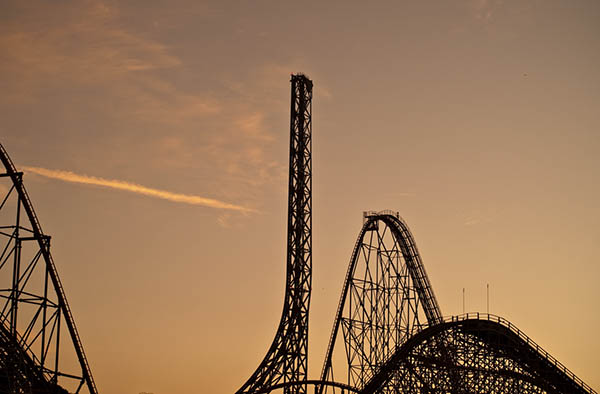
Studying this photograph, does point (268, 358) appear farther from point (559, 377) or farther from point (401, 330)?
point (559, 377)

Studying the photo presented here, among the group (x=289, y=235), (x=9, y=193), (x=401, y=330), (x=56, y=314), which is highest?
(x=289, y=235)

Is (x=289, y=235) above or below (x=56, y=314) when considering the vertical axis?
above

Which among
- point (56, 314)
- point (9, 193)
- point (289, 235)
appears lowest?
point (56, 314)

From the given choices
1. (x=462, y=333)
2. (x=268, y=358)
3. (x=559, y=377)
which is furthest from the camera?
(x=268, y=358)

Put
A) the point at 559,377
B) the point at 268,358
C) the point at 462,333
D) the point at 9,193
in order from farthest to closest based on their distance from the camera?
the point at 268,358, the point at 462,333, the point at 559,377, the point at 9,193

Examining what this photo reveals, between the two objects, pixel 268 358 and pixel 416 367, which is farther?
pixel 268 358

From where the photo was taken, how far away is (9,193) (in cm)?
2656

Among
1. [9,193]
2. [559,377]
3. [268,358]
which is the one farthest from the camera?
[268,358]

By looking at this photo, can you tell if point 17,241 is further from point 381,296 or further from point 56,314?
point 381,296

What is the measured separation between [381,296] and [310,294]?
324 centimetres

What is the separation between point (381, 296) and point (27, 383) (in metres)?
19.2

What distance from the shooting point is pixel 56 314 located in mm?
28125

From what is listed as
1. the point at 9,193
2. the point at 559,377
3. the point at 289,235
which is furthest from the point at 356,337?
the point at 9,193

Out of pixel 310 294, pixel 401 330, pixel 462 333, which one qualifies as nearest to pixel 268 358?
pixel 310 294
